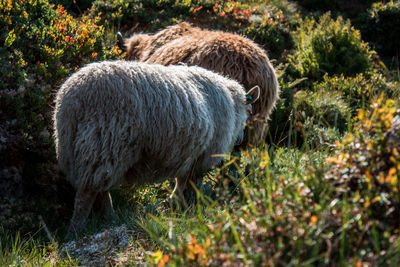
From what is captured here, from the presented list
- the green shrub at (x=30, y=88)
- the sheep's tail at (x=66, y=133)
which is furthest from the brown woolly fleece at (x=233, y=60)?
the sheep's tail at (x=66, y=133)

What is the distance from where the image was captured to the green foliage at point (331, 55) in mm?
10062

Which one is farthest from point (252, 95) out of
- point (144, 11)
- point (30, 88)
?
point (144, 11)

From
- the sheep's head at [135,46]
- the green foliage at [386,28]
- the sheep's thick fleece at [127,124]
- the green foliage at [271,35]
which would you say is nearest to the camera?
the sheep's thick fleece at [127,124]

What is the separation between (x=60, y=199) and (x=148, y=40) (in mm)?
3937

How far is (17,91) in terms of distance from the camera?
470 cm

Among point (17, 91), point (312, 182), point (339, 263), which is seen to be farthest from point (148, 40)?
point (339, 263)

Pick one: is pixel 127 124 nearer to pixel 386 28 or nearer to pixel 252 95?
pixel 252 95

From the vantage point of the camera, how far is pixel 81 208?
4098mm

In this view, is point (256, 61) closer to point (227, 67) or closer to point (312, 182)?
point (227, 67)

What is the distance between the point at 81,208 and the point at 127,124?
3.36 feet

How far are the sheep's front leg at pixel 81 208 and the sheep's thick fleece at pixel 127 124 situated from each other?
0.42ft

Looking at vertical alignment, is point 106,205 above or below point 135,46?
below

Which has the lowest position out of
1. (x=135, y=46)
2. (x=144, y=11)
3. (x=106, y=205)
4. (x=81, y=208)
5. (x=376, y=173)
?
(x=106, y=205)

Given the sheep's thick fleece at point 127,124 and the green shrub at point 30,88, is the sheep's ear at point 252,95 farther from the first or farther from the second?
the green shrub at point 30,88
